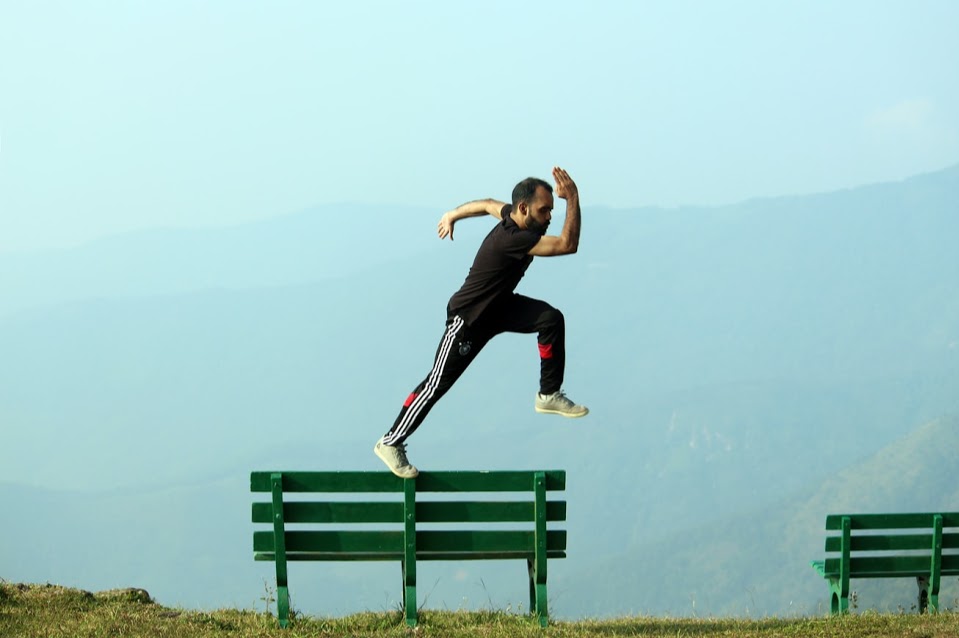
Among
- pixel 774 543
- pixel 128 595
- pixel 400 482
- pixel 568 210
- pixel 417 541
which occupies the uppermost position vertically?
pixel 568 210

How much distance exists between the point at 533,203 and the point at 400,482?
284cm

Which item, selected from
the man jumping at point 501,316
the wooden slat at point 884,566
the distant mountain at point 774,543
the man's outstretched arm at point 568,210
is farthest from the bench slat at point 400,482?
the distant mountain at point 774,543

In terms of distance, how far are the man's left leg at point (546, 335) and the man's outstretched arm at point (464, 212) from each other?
0.91 meters

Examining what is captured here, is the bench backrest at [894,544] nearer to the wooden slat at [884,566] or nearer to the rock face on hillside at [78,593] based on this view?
the wooden slat at [884,566]

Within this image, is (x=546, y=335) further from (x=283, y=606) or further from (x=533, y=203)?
(x=283, y=606)

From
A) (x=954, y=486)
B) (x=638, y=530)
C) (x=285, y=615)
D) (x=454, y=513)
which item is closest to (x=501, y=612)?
(x=454, y=513)

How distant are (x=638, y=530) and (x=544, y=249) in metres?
161

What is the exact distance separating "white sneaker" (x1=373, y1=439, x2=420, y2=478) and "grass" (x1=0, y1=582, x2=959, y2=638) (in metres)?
1.46

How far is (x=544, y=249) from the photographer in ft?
34.8

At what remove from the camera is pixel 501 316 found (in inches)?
440

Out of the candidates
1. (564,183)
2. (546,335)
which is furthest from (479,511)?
(564,183)

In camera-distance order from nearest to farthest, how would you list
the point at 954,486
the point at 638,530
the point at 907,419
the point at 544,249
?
the point at 544,249 → the point at 954,486 → the point at 638,530 → the point at 907,419

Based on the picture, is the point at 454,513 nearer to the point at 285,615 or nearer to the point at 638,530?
the point at 285,615

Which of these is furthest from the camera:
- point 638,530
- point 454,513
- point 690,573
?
point 638,530
